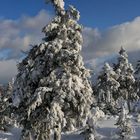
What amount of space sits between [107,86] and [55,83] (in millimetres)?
44601

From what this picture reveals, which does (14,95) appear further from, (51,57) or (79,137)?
(79,137)

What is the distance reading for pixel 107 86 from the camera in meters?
73.6

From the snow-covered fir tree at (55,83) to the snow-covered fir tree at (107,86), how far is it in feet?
135

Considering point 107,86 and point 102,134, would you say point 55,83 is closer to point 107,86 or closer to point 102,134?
point 102,134

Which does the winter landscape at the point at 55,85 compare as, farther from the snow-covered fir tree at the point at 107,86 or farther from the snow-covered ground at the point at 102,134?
the snow-covered fir tree at the point at 107,86

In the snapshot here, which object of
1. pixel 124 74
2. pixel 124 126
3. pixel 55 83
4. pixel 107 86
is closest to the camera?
pixel 55 83

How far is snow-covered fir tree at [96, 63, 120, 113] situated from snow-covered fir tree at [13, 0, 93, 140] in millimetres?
41090

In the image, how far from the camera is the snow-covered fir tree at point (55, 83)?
2984cm

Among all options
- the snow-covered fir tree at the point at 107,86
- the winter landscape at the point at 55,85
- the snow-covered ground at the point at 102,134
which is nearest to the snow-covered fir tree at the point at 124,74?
the snow-covered fir tree at the point at 107,86

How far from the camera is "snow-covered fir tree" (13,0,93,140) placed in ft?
97.9

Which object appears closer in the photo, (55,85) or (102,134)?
(55,85)

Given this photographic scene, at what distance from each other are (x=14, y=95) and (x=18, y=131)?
36.4 metres

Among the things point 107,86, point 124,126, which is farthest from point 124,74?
point 124,126

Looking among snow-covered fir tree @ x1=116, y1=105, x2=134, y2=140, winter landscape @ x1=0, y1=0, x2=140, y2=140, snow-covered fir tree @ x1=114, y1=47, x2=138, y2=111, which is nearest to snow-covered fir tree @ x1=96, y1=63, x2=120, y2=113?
snow-covered fir tree @ x1=114, y1=47, x2=138, y2=111
